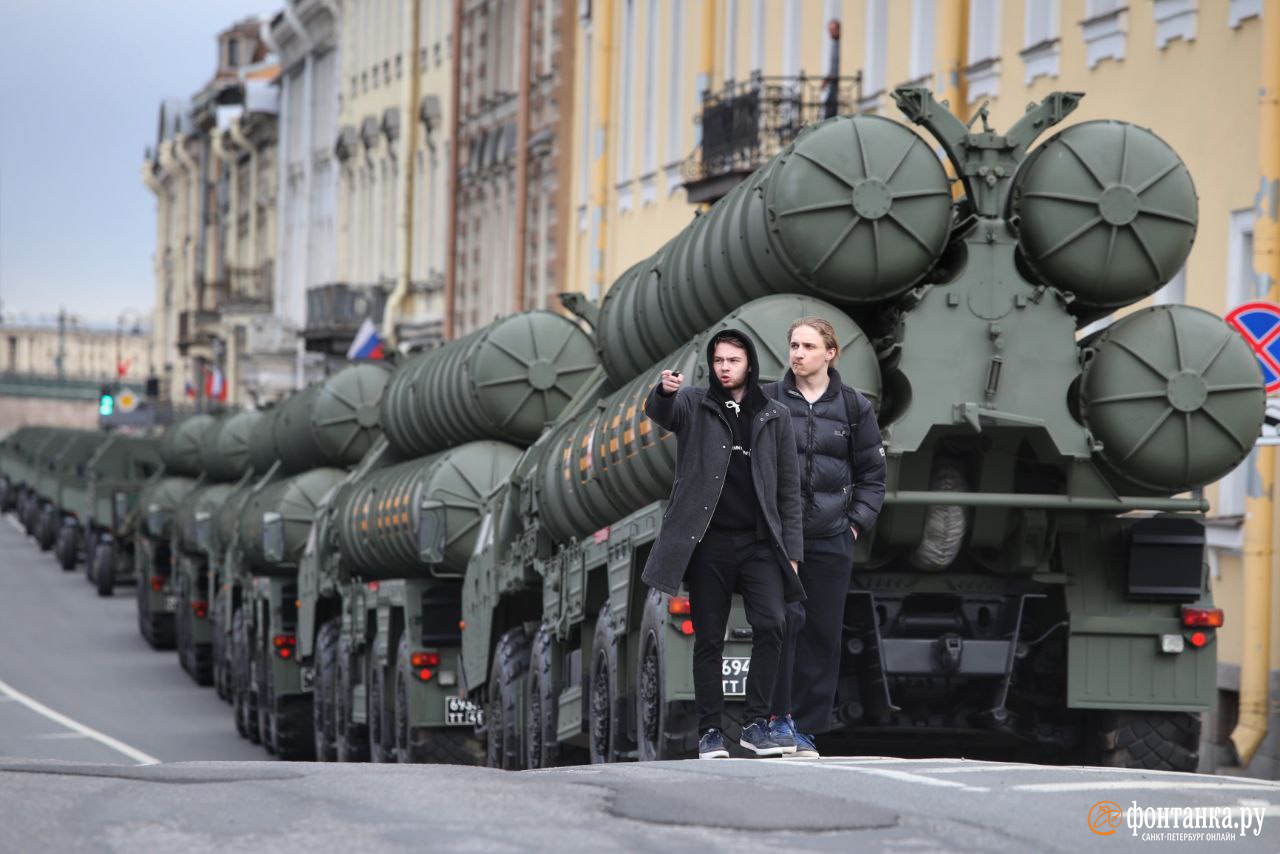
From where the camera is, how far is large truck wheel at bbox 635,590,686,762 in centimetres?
1284

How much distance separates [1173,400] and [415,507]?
392 inches

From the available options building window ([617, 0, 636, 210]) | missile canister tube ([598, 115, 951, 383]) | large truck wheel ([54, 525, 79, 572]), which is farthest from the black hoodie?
large truck wheel ([54, 525, 79, 572])

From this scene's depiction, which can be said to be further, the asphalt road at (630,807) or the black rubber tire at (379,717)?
the black rubber tire at (379,717)

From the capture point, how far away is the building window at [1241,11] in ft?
65.0

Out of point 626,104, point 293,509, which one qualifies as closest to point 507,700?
point 293,509

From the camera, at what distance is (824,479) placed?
1162cm

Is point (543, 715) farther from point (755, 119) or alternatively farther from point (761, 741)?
point (755, 119)

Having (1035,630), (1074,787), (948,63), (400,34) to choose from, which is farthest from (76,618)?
(1074,787)

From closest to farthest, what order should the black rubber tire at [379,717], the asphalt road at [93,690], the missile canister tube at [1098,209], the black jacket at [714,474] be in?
the black jacket at [714,474] < the missile canister tube at [1098,209] < the black rubber tire at [379,717] < the asphalt road at [93,690]

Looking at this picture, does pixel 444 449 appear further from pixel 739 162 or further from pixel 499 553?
pixel 739 162

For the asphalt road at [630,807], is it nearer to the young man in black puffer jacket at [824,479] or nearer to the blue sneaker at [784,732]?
the blue sneaker at [784,732]

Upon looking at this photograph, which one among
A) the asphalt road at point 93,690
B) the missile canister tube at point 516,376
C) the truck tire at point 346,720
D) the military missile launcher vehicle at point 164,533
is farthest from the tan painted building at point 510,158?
the missile canister tube at point 516,376

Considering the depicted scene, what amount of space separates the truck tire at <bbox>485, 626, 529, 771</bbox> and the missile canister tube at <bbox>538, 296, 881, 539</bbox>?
1.27 m

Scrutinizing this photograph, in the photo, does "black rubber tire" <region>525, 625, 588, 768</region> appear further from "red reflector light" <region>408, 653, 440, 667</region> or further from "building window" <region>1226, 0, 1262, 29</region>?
"building window" <region>1226, 0, 1262, 29</region>
